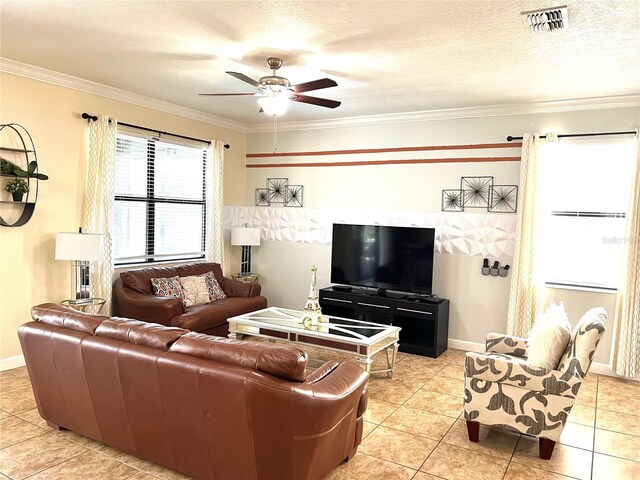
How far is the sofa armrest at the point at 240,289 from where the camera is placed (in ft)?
20.4

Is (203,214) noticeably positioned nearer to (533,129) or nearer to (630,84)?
(533,129)

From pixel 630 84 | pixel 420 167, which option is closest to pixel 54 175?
pixel 420 167

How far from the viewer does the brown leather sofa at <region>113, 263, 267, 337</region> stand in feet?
16.5

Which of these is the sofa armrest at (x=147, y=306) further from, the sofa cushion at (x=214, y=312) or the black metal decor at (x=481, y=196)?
the black metal decor at (x=481, y=196)

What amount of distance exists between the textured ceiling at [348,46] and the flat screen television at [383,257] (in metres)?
1.56

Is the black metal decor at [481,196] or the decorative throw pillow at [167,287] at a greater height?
the black metal decor at [481,196]

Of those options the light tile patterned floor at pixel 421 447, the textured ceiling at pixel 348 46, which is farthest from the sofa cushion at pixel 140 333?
the textured ceiling at pixel 348 46

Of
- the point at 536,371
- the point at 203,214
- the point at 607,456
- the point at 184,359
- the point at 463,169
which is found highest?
the point at 463,169

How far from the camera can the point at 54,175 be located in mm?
4883

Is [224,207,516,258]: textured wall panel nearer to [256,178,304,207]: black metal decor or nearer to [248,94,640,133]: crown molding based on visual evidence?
[256,178,304,207]: black metal decor

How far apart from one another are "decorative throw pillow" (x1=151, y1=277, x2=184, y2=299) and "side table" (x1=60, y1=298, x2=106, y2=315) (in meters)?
0.56

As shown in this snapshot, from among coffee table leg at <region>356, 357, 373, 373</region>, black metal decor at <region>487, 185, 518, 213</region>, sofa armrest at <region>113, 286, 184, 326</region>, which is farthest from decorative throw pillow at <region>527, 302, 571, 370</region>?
sofa armrest at <region>113, 286, 184, 326</region>

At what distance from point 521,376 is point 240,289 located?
12.6ft

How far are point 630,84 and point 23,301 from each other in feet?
19.5
